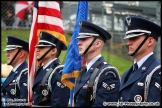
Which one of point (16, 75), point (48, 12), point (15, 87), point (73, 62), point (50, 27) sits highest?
point (48, 12)

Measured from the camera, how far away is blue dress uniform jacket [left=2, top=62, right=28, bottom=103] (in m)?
6.38

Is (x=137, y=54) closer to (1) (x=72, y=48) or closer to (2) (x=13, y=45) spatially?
(1) (x=72, y=48)

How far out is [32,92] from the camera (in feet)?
20.2

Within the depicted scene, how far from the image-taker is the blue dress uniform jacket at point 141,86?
15.2ft

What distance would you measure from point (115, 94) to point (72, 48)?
154 centimetres

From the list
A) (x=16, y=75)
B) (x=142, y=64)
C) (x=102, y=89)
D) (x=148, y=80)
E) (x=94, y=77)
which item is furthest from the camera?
(x=16, y=75)

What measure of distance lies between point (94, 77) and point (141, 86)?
26.3 inches

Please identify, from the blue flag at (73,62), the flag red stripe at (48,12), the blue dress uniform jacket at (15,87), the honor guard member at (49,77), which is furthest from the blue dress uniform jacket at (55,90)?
the flag red stripe at (48,12)

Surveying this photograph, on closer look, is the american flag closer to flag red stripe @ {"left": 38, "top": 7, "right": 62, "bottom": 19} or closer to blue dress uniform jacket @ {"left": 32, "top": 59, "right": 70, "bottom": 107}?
flag red stripe @ {"left": 38, "top": 7, "right": 62, "bottom": 19}

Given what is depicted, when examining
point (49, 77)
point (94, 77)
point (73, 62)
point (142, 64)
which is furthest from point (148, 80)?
point (73, 62)

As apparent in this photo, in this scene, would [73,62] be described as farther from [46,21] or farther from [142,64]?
[142,64]

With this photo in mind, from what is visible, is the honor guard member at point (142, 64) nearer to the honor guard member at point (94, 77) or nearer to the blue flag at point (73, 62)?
the honor guard member at point (94, 77)

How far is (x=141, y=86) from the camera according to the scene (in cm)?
477

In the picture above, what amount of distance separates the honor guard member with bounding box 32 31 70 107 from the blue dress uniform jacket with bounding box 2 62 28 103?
261mm
